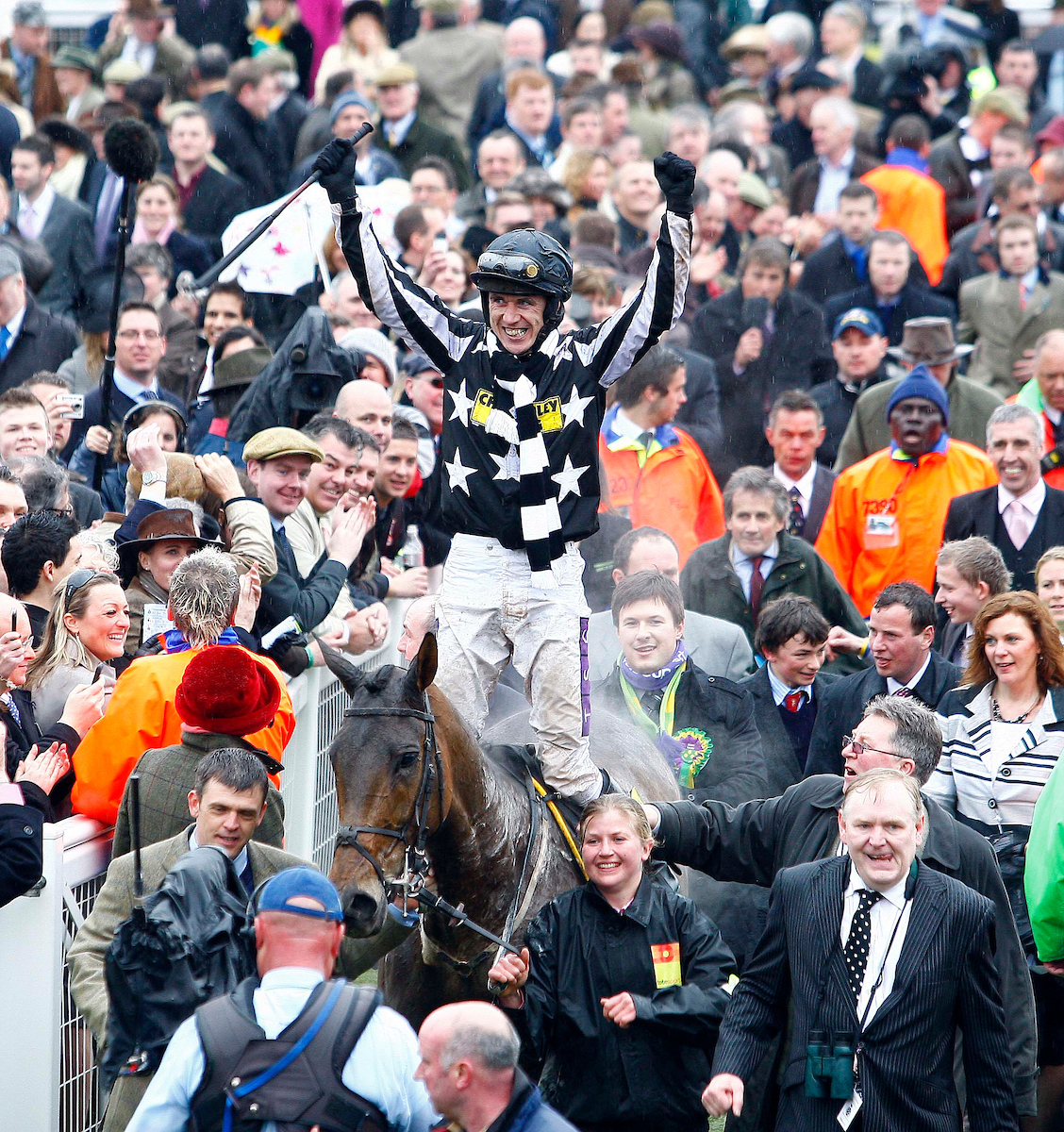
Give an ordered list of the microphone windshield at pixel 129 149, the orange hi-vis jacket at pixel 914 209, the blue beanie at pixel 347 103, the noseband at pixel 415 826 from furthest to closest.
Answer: the orange hi-vis jacket at pixel 914 209, the blue beanie at pixel 347 103, the microphone windshield at pixel 129 149, the noseband at pixel 415 826

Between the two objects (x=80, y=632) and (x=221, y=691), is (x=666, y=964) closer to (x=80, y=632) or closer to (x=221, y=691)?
(x=221, y=691)

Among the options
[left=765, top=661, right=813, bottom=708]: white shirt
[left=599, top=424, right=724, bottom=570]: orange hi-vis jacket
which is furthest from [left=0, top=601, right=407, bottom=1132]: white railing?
[left=599, top=424, right=724, bottom=570]: orange hi-vis jacket

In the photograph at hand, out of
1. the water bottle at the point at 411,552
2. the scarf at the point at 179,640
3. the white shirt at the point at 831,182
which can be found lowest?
the scarf at the point at 179,640

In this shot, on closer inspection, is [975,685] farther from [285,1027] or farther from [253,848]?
[285,1027]

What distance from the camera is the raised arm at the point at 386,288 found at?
19.0 ft

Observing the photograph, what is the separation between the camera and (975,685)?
6.96 metres

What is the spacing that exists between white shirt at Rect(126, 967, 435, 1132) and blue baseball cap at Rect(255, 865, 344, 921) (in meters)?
0.13

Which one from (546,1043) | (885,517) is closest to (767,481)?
(885,517)

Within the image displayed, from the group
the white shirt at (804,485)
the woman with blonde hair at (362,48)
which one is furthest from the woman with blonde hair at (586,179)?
the white shirt at (804,485)

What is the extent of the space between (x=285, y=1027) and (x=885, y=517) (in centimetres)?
633

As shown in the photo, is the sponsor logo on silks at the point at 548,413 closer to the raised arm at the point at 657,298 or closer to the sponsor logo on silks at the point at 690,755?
the raised arm at the point at 657,298

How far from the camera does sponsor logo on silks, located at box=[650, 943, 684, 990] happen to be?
5.29 m

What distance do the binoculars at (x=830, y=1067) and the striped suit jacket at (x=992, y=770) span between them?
196cm

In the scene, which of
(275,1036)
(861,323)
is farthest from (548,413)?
(861,323)
